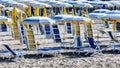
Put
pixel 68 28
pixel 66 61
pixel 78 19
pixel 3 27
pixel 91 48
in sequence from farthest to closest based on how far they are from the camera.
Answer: pixel 3 27
pixel 68 28
pixel 78 19
pixel 91 48
pixel 66 61

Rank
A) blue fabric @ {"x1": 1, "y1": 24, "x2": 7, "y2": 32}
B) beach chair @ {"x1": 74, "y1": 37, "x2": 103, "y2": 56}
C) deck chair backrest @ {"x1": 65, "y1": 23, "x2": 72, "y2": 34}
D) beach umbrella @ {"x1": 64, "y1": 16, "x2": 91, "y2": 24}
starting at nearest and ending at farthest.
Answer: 1. beach chair @ {"x1": 74, "y1": 37, "x2": 103, "y2": 56}
2. beach umbrella @ {"x1": 64, "y1": 16, "x2": 91, "y2": 24}
3. deck chair backrest @ {"x1": 65, "y1": 23, "x2": 72, "y2": 34}
4. blue fabric @ {"x1": 1, "y1": 24, "x2": 7, "y2": 32}

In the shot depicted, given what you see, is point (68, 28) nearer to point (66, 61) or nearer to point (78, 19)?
point (78, 19)

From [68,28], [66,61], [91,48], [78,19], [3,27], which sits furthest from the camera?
[3,27]

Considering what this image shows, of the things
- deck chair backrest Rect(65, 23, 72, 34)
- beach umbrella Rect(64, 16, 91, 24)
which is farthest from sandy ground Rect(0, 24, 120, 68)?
deck chair backrest Rect(65, 23, 72, 34)

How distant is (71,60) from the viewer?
11.5m

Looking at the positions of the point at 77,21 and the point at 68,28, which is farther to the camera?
the point at 68,28

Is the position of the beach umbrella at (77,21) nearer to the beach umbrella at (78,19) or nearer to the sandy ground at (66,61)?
the beach umbrella at (78,19)

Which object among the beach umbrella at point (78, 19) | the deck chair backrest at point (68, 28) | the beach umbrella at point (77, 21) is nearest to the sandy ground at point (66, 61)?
the beach umbrella at point (77, 21)

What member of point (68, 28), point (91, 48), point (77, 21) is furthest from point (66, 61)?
point (68, 28)

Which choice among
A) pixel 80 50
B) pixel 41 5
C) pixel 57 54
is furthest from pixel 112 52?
pixel 41 5

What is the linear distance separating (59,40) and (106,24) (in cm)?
854

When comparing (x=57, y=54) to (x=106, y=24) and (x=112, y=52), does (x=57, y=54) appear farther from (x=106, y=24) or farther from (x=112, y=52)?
(x=106, y=24)

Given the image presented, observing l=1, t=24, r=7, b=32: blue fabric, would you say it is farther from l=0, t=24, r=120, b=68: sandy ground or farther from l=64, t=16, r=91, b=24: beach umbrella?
l=64, t=16, r=91, b=24: beach umbrella

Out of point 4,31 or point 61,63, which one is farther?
point 4,31
